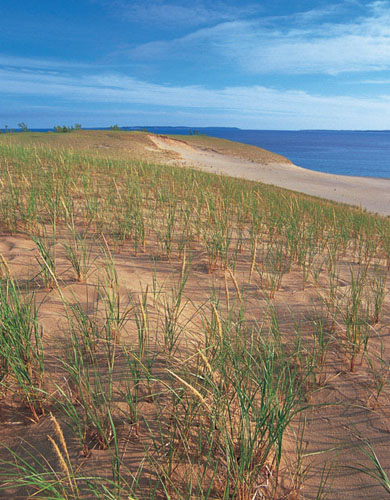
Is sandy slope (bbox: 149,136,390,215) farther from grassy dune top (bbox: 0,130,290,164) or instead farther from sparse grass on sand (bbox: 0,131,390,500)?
sparse grass on sand (bbox: 0,131,390,500)

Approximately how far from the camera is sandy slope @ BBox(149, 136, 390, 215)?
Result: 1989cm

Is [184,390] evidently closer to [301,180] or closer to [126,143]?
[301,180]

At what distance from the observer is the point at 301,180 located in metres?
25.7

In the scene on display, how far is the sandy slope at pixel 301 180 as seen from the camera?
65.3 feet

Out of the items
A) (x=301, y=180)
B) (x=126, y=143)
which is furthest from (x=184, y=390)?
(x=126, y=143)

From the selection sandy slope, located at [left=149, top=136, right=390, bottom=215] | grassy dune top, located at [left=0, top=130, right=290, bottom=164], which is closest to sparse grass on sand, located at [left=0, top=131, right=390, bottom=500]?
sandy slope, located at [left=149, top=136, right=390, bottom=215]

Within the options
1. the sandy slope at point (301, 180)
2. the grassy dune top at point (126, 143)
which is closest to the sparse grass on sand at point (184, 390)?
the sandy slope at point (301, 180)

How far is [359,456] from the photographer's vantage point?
1.47 metres

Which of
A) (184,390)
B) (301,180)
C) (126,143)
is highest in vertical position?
(126,143)

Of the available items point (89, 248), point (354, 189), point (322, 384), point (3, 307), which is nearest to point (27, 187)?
point (89, 248)

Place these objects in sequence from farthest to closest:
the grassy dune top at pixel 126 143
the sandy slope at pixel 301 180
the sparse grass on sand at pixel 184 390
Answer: the grassy dune top at pixel 126 143, the sandy slope at pixel 301 180, the sparse grass on sand at pixel 184 390

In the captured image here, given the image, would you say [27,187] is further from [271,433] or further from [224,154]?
[224,154]

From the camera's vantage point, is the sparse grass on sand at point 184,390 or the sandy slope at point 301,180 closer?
the sparse grass on sand at point 184,390

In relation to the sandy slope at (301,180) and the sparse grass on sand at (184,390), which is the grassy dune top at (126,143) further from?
the sparse grass on sand at (184,390)
